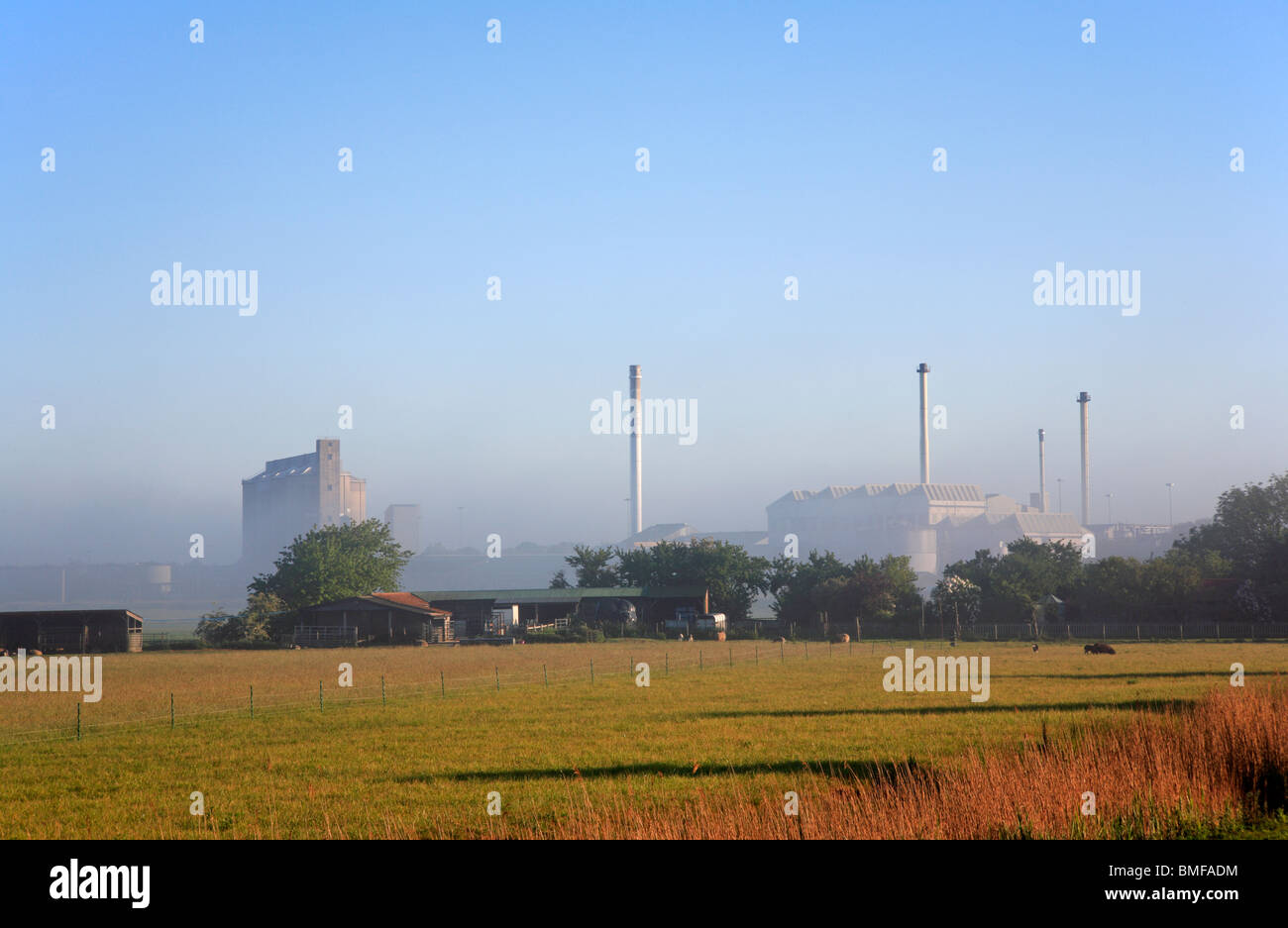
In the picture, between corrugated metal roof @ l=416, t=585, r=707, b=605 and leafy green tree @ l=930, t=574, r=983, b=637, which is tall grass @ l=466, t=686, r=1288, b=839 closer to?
leafy green tree @ l=930, t=574, r=983, b=637

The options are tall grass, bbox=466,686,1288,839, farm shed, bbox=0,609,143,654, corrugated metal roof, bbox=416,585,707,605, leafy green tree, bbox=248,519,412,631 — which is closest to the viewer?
tall grass, bbox=466,686,1288,839

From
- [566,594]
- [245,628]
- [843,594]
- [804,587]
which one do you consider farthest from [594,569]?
[245,628]

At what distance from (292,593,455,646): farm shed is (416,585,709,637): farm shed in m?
10.8

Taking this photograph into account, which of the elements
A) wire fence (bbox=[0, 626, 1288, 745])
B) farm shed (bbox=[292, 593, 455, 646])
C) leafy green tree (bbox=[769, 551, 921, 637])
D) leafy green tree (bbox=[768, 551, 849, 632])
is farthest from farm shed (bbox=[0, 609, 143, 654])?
leafy green tree (bbox=[769, 551, 921, 637])

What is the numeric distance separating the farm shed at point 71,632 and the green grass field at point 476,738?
28568 mm

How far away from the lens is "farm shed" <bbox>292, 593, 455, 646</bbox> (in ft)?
301

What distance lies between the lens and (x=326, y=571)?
10900cm

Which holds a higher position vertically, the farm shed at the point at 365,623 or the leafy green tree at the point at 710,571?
the leafy green tree at the point at 710,571

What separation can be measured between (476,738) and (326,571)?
274ft

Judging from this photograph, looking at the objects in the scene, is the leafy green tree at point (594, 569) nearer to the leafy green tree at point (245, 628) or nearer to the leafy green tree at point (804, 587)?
the leafy green tree at point (804, 587)

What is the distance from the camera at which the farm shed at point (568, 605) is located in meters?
105

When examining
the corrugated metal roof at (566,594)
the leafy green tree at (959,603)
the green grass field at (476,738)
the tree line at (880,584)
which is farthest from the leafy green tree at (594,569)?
the green grass field at (476,738)
